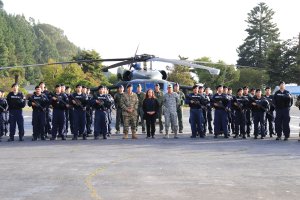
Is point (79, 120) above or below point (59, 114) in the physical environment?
below

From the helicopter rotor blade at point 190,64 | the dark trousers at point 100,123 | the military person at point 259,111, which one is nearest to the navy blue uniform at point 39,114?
the dark trousers at point 100,123

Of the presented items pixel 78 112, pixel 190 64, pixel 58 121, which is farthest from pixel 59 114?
pixel 190 64

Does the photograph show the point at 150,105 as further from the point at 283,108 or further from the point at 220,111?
the point at 283,108

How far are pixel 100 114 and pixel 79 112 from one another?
681 millimetres

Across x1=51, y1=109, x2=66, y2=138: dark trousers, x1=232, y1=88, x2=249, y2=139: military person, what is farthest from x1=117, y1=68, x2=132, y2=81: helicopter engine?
x1=51, y1=109, x2=66, y2=138: dark trousers

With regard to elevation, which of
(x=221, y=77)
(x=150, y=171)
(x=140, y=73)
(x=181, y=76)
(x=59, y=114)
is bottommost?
(x=150, y=171)

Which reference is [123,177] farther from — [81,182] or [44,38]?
[44,38]

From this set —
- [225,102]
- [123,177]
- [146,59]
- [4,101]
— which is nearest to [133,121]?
[225,102]

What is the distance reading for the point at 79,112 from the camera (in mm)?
16406

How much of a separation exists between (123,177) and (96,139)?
772 centimetres

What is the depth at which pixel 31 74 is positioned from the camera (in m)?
134

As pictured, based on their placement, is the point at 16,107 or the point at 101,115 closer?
the point at 16,107

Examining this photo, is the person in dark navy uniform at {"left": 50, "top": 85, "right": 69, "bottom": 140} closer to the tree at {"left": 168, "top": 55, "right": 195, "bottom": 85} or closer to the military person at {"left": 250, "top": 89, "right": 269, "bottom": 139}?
the military person at {"left": 250, "top": 89, "right": 269, "bottom": 139}

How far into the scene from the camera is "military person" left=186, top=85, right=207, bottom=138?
663 inches
